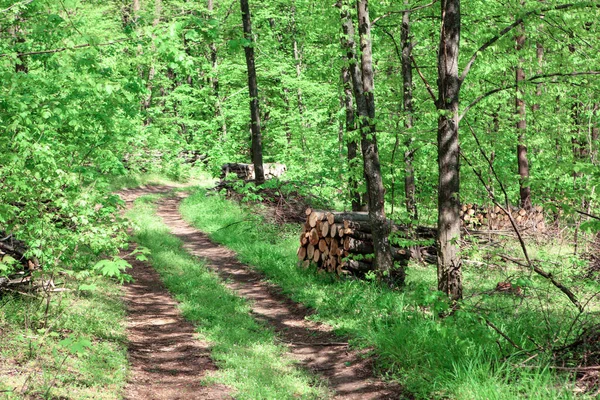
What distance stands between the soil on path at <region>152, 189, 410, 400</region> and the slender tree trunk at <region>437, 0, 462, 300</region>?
1698 millimetres

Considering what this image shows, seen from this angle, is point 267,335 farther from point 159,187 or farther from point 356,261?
point 159,187

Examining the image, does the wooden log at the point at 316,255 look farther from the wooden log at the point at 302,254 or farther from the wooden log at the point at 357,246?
the wooden log at the point at 357,246

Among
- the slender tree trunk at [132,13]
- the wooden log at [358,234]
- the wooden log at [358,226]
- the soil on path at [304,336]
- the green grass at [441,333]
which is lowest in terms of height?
the soil on path at [304,336]

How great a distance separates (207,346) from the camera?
770cm

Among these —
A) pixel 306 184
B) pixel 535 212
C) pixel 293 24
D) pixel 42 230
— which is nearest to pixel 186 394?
pixel 42 230

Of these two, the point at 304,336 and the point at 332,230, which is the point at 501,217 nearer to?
the point at 332,230

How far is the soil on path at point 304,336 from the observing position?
621 cm

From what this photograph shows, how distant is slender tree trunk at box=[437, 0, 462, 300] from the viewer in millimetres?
6754

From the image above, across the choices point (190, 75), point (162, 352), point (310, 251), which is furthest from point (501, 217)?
point (162, 352)

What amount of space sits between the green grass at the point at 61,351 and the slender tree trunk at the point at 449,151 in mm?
4530

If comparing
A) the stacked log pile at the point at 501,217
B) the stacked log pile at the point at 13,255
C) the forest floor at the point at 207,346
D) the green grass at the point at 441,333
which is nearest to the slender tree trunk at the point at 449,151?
the green grass at the point at 441,333

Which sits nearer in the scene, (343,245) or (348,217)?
(343,245)

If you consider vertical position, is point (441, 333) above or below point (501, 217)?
above

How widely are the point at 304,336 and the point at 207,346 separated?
161cm
